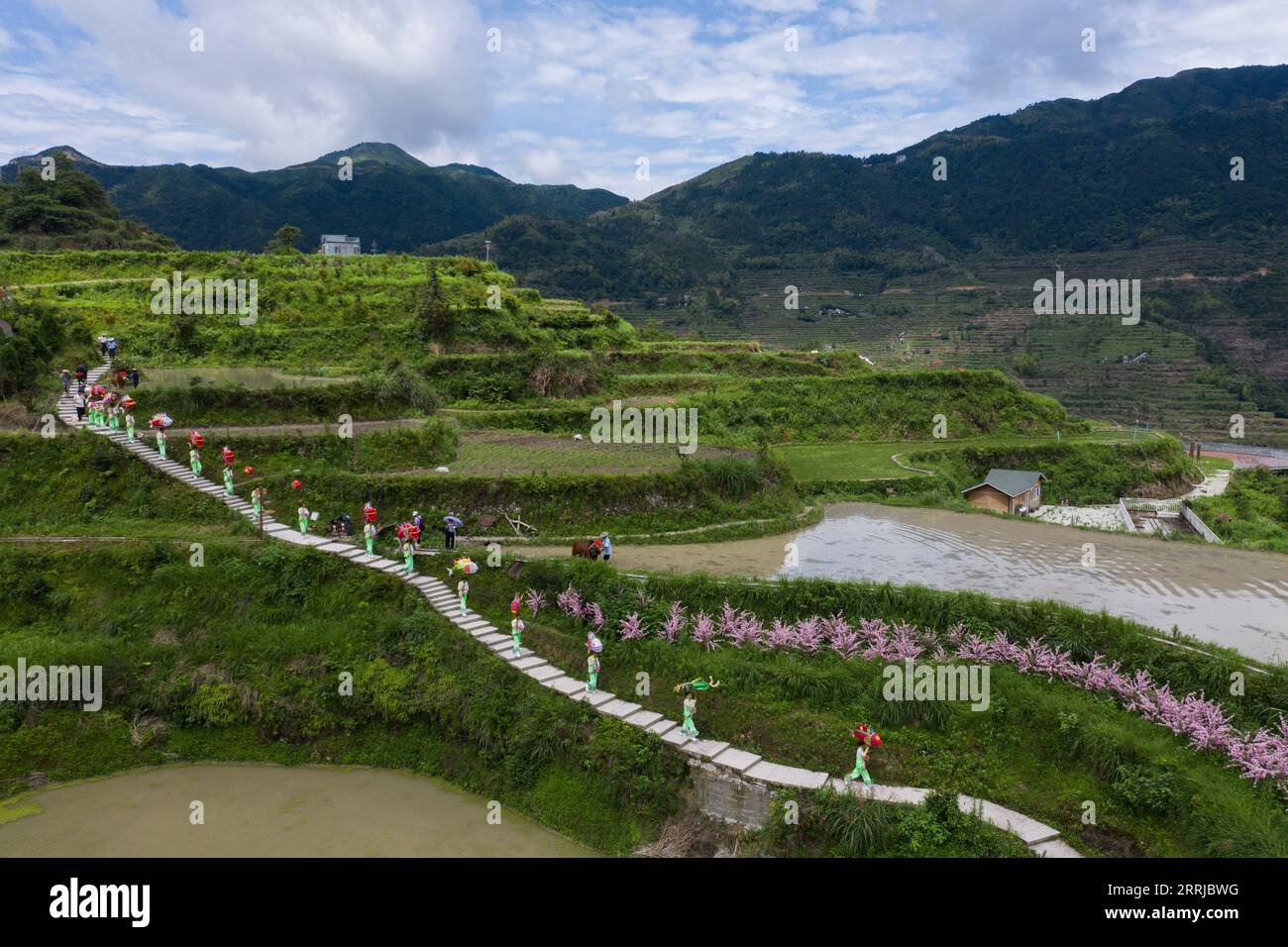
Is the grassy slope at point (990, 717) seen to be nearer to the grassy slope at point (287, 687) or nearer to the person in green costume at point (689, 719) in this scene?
the person in green costume at point (689, 719)

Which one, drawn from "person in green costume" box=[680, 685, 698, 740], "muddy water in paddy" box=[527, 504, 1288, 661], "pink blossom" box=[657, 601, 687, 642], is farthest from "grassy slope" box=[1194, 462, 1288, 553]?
"person in green costume" box=[680, 685, 698, 740]

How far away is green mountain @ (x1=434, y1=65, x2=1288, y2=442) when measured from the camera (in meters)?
84.6

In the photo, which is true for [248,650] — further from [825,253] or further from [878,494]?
[825,253]

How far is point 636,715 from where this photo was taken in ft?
40.5

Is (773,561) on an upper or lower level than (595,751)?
upper

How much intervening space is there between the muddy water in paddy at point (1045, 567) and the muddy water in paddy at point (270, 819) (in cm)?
602

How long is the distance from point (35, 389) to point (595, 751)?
2237 cm

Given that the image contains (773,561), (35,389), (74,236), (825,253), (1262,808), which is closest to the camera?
(1262,808)

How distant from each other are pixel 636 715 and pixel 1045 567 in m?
10.1

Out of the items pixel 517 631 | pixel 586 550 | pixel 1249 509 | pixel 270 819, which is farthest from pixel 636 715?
pixel 1249 509

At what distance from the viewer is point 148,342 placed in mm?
30719

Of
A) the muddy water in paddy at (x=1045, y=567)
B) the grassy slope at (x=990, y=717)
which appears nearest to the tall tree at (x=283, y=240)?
the muddy water in paddy at (x=1045, y=567)

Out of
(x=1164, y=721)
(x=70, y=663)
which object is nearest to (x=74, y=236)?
(x=70, y=663)

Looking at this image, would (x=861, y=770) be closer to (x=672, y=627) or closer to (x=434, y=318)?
(x=672, y=627)
